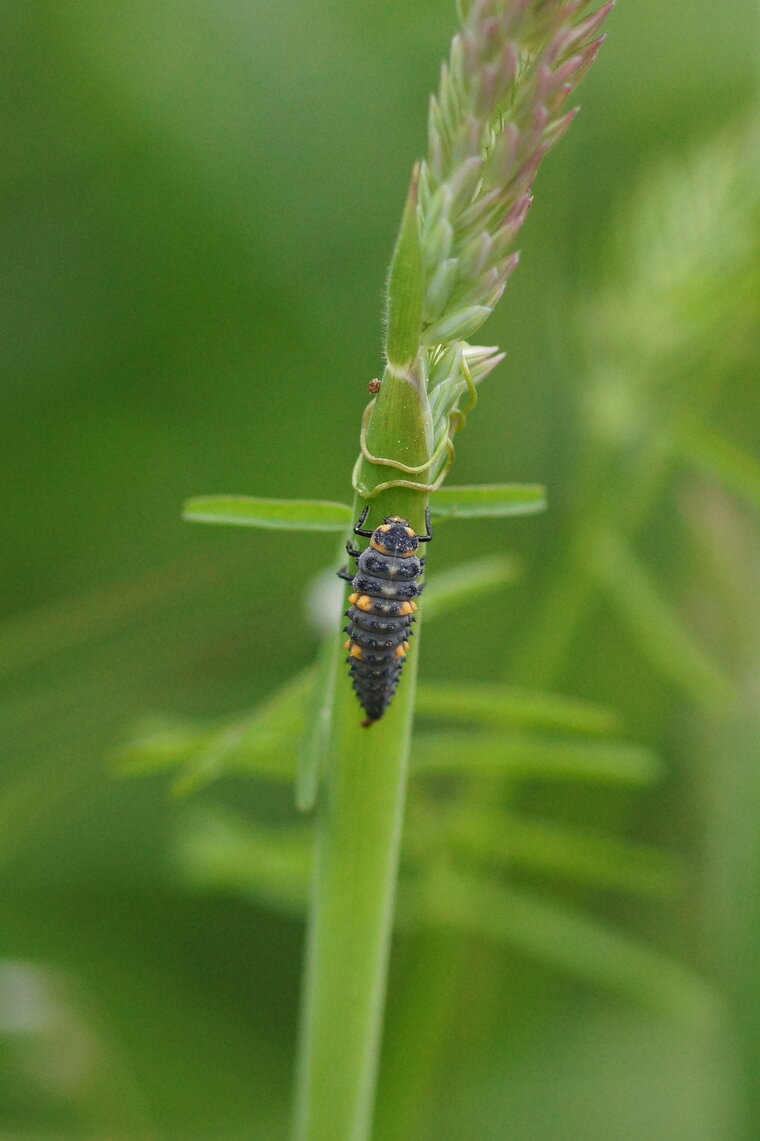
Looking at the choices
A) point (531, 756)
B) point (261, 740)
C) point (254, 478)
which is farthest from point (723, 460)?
point (254, 478)

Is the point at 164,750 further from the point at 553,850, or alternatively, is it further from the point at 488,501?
the point at 553,850

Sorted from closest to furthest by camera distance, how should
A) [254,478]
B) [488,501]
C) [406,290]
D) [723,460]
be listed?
1. [406,290]
2. [488,501]
3. [723,460]
4. [254,478]

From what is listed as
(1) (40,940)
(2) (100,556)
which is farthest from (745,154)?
(1) (40,940)

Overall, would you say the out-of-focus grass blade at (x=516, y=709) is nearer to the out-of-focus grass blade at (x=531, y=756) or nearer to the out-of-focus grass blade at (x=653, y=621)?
the out-of-focus grass blade at (x=531, y=756)

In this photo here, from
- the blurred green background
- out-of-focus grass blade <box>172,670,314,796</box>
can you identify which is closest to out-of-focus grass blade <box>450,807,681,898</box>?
the blurred green background

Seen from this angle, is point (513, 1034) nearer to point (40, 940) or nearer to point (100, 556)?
point (40, 940)

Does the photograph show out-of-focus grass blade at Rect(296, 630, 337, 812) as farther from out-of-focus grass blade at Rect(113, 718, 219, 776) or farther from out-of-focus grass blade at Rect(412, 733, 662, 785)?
out-of-focus grass blade at Rect(412, 733, 662, 785)

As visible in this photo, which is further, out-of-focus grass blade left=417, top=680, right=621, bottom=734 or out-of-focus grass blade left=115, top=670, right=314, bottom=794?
out-of-focus grass blade left=417, top=680, right=621, bottom=734
